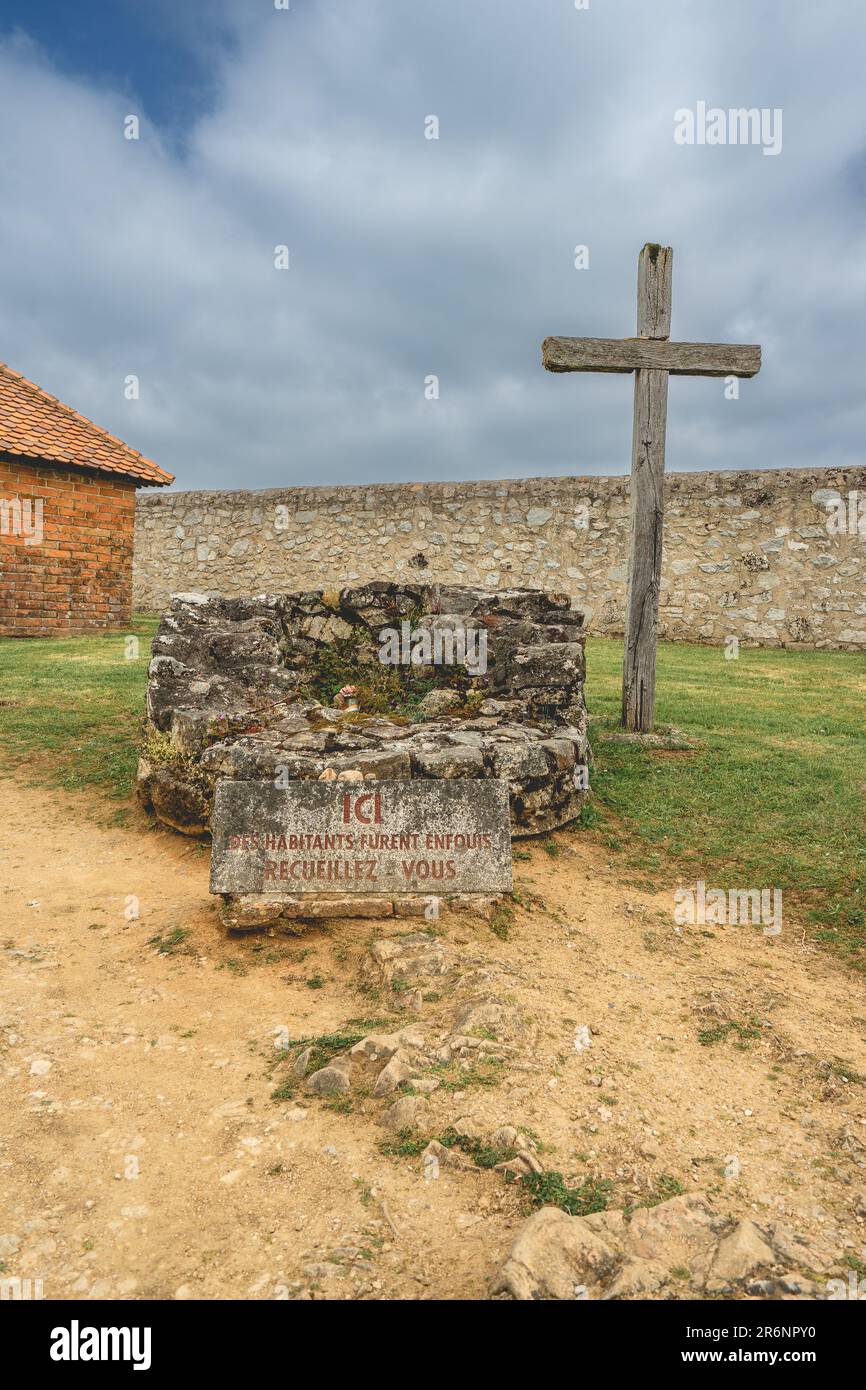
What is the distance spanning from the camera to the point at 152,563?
15984 millimetres

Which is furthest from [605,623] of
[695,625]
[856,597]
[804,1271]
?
[804,1271]

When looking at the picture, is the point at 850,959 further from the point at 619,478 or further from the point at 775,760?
the point at 619,478

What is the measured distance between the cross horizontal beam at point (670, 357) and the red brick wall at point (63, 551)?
27.4 ft

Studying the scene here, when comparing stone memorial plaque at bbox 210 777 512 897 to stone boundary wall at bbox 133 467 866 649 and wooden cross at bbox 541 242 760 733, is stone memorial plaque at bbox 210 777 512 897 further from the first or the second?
stone boundary wall at bbox 133 467 866 649

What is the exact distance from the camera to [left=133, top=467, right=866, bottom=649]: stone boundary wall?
39.1ft

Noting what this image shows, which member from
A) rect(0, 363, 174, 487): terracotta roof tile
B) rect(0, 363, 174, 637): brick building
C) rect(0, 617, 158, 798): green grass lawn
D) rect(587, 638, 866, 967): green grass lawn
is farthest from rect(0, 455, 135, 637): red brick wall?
rect(587, 638, 866, 967): green grass lawn

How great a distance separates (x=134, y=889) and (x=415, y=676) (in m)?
3.00

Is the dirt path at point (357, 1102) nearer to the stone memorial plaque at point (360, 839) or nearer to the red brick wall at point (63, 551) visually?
the stone memorial plaque at point (360, 839)

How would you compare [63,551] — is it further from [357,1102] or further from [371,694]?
[357,1102]

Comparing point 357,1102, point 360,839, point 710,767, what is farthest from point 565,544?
point 357,1102

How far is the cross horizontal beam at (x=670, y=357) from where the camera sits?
6875 millimetres

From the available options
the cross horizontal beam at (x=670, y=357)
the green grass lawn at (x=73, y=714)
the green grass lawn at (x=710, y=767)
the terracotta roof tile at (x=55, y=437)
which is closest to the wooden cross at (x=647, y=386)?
the cross horizontal beam at (x=670, y=357)

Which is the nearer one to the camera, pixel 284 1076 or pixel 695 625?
pixel 284 1076

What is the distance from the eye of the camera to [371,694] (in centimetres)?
664
